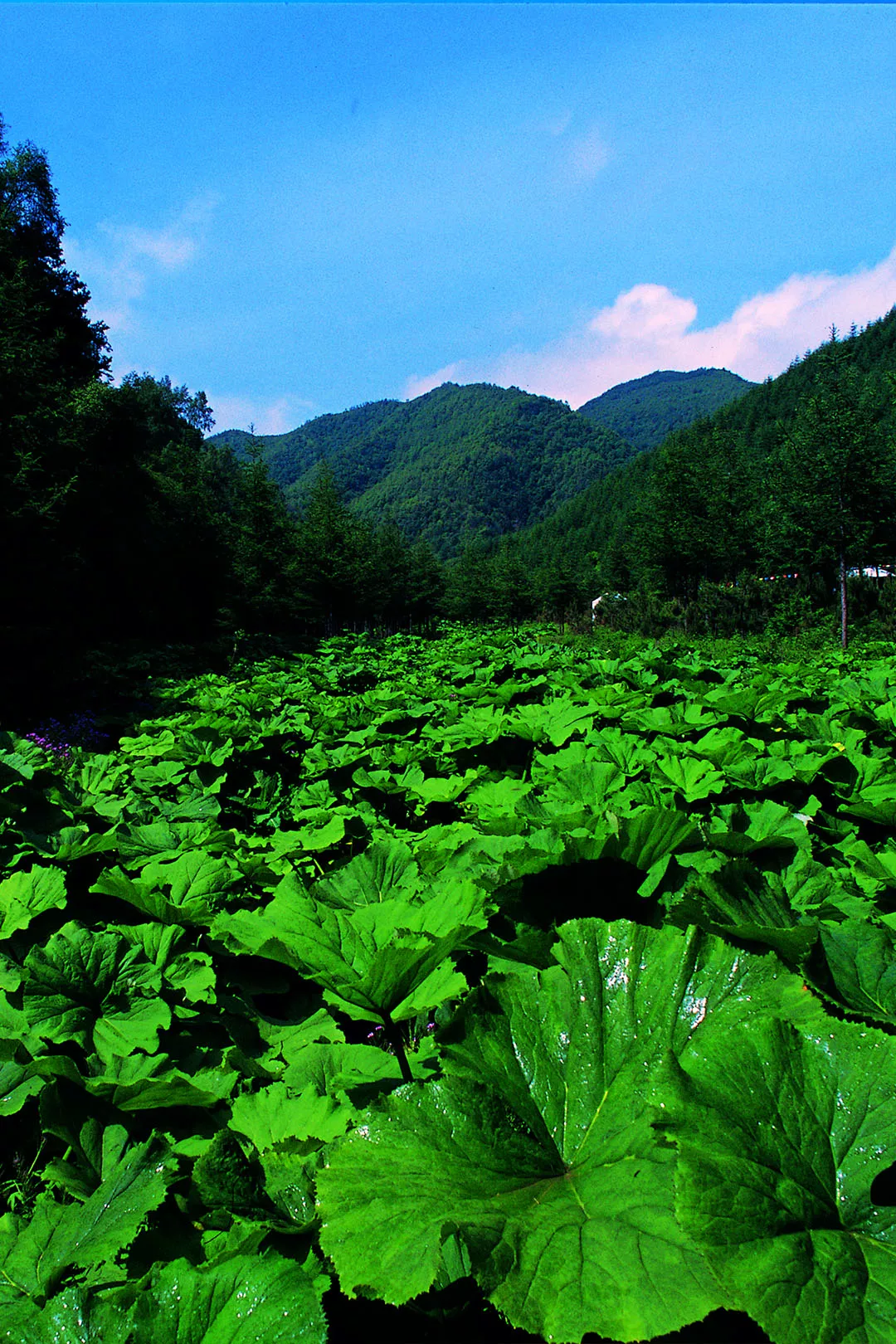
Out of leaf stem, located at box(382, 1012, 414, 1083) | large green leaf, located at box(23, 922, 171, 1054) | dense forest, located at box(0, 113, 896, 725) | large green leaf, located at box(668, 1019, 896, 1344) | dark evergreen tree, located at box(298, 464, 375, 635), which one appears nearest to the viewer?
large green leaf, located at box(668, 1019, 896, 1344)

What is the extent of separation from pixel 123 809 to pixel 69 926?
1.52m

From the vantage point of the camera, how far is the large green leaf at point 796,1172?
1.78ft

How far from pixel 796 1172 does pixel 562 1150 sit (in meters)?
0.25

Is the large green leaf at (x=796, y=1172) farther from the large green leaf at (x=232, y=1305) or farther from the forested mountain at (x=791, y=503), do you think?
the forested mountain at (x=791, y=503)

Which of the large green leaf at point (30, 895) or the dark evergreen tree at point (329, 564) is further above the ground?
the dark evergreen tree at point (329, 564)

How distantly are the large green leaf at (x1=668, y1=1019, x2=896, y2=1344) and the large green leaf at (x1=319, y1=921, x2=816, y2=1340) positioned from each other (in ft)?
0.15

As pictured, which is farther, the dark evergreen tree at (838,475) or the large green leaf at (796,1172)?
the dark evergreen tree at (838,475)

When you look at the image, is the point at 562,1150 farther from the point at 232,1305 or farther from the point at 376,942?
the point at 376,942

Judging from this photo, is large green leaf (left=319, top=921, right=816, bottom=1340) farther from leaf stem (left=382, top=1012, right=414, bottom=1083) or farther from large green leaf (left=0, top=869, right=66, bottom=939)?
large green leaf (left=0, top=869, right=66, bottom=939)

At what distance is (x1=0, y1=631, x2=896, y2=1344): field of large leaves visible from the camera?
0.62m

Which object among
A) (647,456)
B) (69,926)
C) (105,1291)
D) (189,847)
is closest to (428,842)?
(189,847)

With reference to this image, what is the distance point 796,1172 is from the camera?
0.64m

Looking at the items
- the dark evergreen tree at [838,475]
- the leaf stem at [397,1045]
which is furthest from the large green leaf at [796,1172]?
the dark evergreen tree at [838,475]

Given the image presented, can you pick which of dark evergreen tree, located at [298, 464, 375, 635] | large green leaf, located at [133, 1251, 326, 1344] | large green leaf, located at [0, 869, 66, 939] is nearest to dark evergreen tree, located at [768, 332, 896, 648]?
dark evergreen tree, located at [298, 464, 375, 635]
